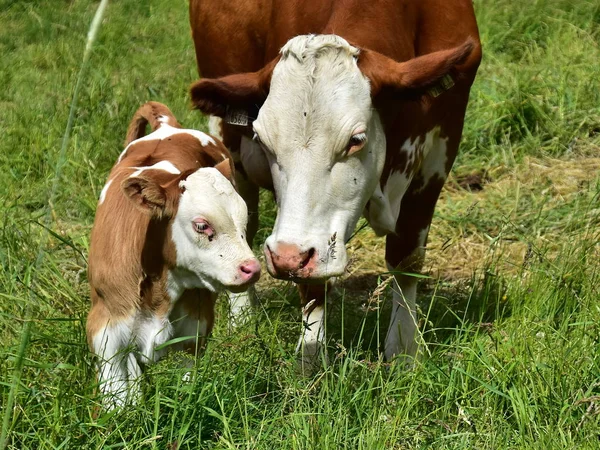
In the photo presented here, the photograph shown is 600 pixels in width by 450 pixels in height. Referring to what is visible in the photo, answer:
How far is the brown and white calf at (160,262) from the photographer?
3.83 metres

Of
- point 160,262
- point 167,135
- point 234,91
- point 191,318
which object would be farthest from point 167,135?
point 191,318

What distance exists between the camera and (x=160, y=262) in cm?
409

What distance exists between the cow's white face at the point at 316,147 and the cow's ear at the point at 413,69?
5 cm

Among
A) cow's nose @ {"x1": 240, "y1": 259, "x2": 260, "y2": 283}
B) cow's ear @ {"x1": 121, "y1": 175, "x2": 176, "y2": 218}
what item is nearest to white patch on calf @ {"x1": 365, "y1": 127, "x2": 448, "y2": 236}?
cow's nose @ {"x1": 240, "y1": 259, "x2": 260, "y2": 283}

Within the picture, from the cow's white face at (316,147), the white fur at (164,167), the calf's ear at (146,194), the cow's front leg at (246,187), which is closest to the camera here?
the cow's white face at (316,147)

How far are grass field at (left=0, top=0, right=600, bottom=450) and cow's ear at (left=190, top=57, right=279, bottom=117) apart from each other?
2.99 ft

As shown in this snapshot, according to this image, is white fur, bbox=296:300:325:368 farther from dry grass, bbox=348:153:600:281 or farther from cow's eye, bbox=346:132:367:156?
dry grass, bbox=348:153:600:281

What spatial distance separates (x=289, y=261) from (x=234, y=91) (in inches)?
35.9

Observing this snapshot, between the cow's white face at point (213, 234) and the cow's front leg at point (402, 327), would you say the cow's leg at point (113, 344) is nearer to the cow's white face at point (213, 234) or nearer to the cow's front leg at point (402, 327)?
the cow's white face at point (213, 234)

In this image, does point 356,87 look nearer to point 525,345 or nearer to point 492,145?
point 525,345

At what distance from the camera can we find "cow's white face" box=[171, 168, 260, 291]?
377cm

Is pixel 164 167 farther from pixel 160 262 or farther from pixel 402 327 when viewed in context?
pixel 402 327

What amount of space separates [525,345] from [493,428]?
0.51 metres

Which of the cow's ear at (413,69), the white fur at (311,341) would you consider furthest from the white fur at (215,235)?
the cow's ear at (413,69)
